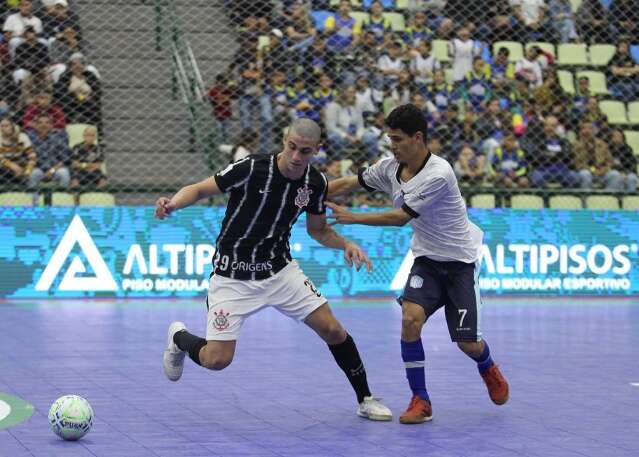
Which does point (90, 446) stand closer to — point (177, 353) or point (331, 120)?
point (177, 353)

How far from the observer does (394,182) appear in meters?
8.06

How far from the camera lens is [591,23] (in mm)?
20594

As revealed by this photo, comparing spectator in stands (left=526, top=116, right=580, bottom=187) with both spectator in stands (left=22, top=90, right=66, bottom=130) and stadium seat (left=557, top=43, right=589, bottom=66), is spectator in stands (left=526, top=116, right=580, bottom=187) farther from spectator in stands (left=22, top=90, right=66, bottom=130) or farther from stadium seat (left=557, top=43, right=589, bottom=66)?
spectator in stands (left=22, top=90, right=66, bottom=130)

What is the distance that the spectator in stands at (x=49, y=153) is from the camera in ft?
52.4

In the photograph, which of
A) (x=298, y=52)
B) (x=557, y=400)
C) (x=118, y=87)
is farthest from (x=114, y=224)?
(x=557, y=400)

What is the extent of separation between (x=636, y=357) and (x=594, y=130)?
838cm

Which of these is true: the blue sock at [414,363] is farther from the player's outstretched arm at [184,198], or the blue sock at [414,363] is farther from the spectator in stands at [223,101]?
the spectator in stands at [223,101]

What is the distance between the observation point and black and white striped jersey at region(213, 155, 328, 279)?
24.9ft

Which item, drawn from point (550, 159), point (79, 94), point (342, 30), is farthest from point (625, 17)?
point (79, 94)

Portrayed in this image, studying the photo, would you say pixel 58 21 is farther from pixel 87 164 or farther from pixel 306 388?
pixel 306 388

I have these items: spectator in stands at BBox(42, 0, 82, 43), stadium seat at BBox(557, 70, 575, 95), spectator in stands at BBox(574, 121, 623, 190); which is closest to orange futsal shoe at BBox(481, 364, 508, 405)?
spectator in stands at BBox(574, 121, 623, 190)

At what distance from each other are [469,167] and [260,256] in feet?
34.2

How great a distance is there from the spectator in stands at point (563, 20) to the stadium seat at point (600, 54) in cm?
44

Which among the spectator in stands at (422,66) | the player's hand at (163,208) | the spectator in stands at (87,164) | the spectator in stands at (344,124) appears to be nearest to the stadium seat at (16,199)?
the spectator in stands at (87,164)
